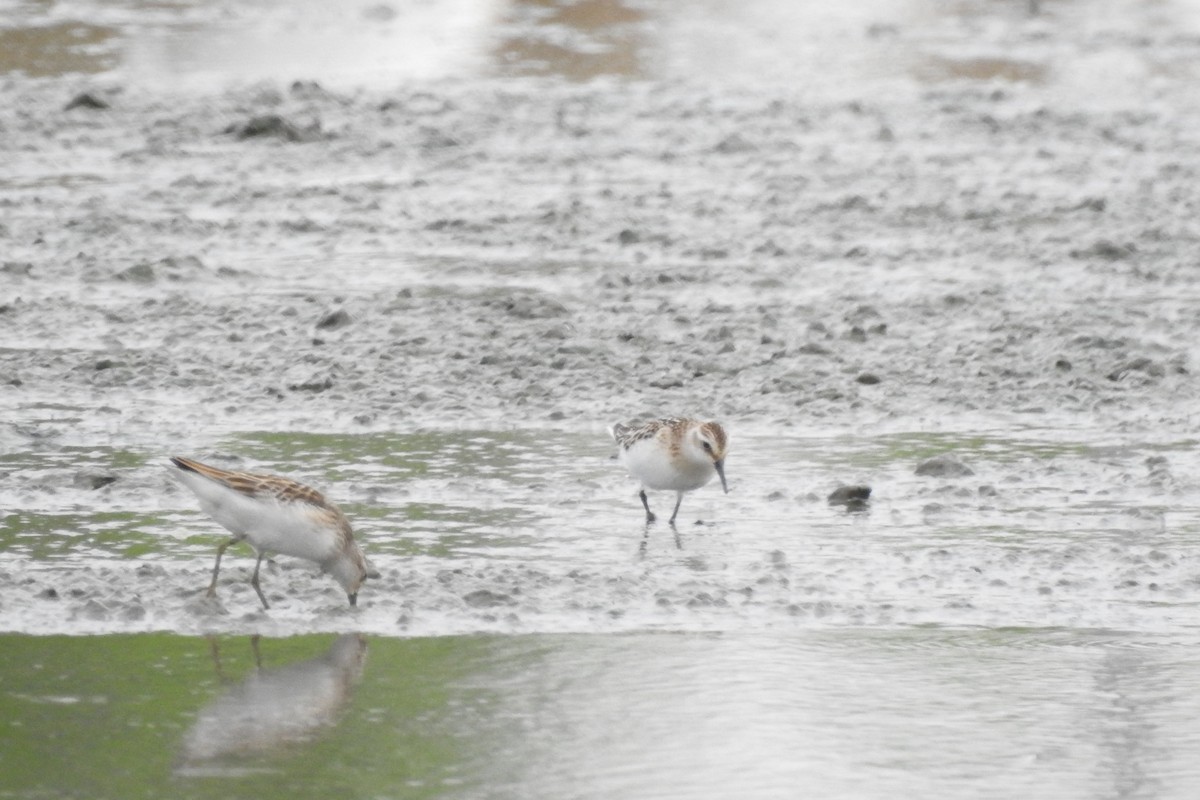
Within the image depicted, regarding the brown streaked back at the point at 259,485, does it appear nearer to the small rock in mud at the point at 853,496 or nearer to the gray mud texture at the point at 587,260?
the small rock in mud at the point at 853,496

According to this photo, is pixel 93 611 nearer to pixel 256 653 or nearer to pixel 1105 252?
pixel 256 653

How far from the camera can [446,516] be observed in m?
9.27

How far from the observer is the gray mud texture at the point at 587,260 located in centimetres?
1140

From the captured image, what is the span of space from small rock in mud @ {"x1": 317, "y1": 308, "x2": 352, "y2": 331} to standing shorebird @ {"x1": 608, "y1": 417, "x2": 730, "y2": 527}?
349 cm

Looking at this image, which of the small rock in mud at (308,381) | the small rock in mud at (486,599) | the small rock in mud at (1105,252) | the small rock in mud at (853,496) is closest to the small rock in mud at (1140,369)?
the small rock in mud at (853,496)

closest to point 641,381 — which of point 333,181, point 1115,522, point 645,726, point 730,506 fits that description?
point 730,506

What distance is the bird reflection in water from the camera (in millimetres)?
6594

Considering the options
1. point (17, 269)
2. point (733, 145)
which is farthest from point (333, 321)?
point (733, 145)

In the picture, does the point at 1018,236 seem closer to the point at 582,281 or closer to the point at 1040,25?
the point at 582,281

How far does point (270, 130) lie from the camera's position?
64.8 feet

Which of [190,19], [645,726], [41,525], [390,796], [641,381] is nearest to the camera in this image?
[390,796]

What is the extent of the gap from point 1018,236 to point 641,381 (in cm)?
492

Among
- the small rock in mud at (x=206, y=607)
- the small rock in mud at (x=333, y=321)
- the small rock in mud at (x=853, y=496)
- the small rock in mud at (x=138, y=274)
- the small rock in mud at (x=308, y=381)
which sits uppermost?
the small rock in mud at (x=138, y=274)

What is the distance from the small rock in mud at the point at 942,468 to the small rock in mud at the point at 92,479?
3.40 m
